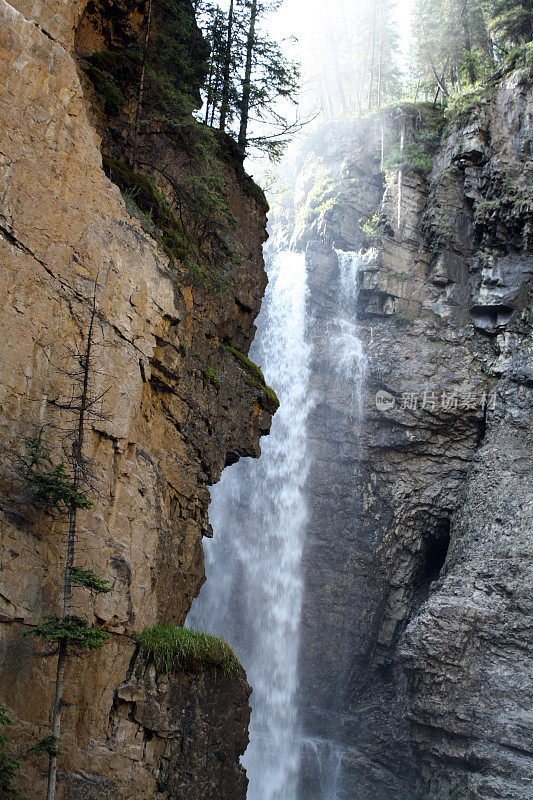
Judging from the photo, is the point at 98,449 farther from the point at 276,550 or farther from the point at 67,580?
the point at 276,550

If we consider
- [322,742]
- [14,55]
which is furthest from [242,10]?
[322,742]

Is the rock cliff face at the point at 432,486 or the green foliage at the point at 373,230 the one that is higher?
the green foliage at the point at 373,230

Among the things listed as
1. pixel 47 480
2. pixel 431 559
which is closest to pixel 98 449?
pixel 47 480

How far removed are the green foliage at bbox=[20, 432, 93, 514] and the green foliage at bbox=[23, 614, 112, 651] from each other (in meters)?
1.28

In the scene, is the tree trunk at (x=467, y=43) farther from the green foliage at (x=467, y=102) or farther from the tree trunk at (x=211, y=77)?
the tree trunk at (x=211, y=77)

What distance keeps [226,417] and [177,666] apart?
5093 mm

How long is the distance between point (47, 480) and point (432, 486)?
17504mm

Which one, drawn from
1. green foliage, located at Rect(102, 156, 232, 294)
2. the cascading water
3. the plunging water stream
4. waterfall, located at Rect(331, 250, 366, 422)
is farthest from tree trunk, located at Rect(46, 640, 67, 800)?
waterfall, located at Rect(331, 250, 366, 422)

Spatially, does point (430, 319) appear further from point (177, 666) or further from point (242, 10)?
point (177, 666)

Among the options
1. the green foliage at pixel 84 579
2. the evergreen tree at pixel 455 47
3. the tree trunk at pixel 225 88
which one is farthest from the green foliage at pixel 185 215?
the evergreen tree at pixel 455 47

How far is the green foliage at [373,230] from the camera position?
89.6 ft

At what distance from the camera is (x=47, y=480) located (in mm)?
7598

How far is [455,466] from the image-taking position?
2277 cm

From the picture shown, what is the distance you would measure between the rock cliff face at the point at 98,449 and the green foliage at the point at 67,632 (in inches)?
27.9
